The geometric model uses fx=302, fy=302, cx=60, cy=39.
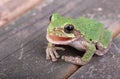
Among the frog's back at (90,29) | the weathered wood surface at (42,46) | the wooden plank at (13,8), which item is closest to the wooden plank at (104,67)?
the weathered wood surface at (42,46)

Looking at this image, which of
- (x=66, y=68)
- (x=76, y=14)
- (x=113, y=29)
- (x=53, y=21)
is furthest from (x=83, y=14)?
(x=66, y=68)

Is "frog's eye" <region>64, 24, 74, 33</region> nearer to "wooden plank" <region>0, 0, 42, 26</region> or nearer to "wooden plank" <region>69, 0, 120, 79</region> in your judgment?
"wooden plank" <region>69, 0, 120, 79</region>

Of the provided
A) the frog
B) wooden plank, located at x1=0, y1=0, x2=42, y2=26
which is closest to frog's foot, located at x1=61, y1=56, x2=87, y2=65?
the frog

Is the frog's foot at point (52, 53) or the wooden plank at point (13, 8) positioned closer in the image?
the frog's foot at point (52, 53)

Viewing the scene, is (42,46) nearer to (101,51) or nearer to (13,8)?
(101,51)

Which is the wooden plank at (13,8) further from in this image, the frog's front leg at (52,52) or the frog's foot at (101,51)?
the frog's foot at (101,51)

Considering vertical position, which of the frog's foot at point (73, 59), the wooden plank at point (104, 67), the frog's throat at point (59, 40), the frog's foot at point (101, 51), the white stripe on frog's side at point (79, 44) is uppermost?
the frog's throat at point (59, 40)

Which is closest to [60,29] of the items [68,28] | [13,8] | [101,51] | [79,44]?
[68,28]
